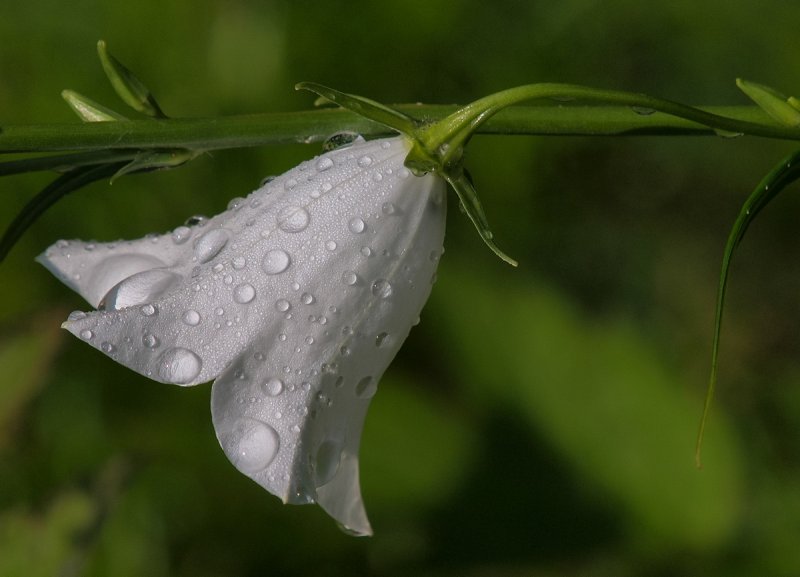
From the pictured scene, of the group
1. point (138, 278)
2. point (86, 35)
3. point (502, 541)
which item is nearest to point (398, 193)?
point (138, 278)

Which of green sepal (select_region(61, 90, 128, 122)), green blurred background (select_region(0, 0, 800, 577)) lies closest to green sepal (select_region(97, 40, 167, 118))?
green sepal (select_region(61, 90, 128, 122))

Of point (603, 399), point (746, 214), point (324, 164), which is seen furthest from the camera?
point (603, 399)

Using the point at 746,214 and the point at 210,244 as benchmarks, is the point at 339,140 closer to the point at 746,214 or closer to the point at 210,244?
the point at 210,244

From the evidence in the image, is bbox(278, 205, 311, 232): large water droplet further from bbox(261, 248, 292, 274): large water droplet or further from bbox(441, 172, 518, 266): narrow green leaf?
bbox(441, 172, 518, 266): narrow green leaf

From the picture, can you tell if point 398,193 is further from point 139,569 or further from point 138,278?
point 139,569

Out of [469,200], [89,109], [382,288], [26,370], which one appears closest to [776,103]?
[469,200]

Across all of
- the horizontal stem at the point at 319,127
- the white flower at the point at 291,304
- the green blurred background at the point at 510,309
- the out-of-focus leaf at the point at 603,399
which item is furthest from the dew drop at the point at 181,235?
the out-of-focus leaf at the point at 603,399

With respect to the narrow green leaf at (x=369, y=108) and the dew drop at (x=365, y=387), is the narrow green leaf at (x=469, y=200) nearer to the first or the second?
the narrow green leaf at (x=369, y=108)
